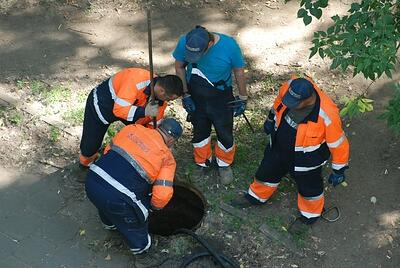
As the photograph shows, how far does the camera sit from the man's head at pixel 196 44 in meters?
5.37

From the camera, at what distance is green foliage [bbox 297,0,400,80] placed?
14.7 ft

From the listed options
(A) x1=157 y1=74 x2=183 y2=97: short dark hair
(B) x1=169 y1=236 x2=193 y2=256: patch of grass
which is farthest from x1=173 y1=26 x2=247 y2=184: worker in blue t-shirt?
(B) x1=169 y1=236 x2=193 y2=256: patch of grass

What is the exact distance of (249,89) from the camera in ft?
24.7

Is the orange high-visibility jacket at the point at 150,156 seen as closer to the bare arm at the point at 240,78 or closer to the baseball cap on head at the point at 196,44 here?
the baseball cap on head at the point at 196,44

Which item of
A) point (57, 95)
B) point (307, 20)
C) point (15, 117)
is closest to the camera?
point (307, 20)

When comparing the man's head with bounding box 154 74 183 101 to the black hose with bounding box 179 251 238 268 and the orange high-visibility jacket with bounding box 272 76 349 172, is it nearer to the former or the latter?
the orange high-visibility jacket with bounding box 272 76 349 172

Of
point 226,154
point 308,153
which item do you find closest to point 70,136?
point 226,154

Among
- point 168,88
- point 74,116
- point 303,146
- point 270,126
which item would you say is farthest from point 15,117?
point 303,146

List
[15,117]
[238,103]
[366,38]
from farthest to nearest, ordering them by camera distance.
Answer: [15,117]
[238,103]
[366,38]

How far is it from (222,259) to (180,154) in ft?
5.32

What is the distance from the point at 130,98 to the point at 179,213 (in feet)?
6.19

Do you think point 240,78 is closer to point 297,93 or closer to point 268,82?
point 297,93

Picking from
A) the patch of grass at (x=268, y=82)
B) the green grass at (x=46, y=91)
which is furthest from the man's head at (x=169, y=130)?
the patch of grass at (x=268, y=82)

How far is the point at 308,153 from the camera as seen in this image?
17.2ft
